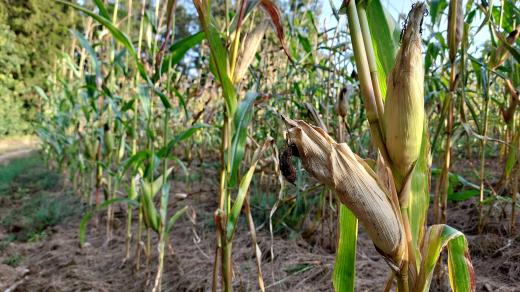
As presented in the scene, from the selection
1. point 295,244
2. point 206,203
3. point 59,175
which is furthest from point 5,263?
point 59,175

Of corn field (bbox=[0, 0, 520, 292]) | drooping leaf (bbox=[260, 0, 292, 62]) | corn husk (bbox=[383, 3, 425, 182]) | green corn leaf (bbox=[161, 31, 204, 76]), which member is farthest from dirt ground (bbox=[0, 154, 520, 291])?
corn husk (bbox=[383, 3, 425, 182])

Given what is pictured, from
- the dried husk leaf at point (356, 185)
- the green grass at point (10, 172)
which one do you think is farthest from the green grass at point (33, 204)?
the dried husk leaf at point (356, 185)

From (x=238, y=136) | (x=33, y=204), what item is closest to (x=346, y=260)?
(x=238, y=136)

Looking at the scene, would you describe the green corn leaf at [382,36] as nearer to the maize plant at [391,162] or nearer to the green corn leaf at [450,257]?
the maize plant at [391,162]

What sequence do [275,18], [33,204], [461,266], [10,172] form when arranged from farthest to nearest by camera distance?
1. [10,172]
2. [33,204]
3. [275,18]
4. [461,266]

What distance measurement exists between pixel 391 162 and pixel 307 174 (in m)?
1.65

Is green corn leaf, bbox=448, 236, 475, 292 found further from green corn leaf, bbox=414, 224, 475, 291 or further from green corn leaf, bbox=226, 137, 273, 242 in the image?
green corn leaf, bbox=226, 137, 273, 242

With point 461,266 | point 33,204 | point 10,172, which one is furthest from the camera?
point 10,172

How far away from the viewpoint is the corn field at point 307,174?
1.91 feet

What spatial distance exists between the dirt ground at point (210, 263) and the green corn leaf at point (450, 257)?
1.03m

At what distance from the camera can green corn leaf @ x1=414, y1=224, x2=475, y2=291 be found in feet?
1.91

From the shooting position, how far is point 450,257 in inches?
26.5

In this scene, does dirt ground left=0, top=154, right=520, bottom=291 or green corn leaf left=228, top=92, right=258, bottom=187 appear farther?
dirt ground left=0, top=154, right=520, bottom=291

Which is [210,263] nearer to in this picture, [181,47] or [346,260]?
[181,47]
